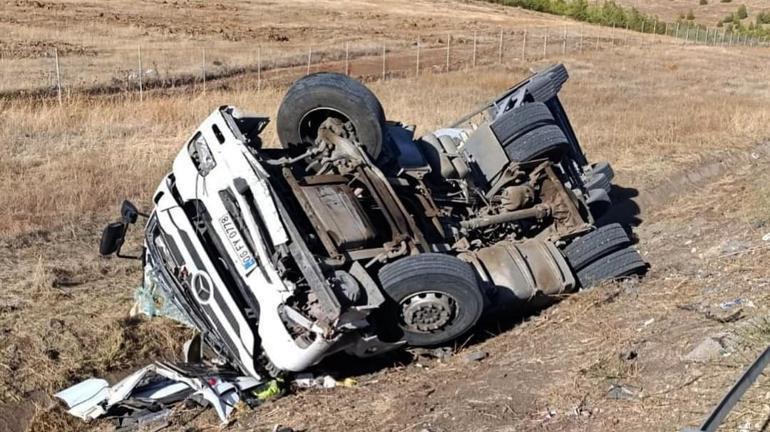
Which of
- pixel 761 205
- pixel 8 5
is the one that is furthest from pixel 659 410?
pixel 8 5

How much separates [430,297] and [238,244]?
4.17ft

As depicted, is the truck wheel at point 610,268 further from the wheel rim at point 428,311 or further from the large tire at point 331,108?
the large tire at point 331,108

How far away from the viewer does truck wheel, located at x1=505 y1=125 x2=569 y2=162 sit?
7.12 m

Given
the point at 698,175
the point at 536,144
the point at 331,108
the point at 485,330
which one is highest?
the point at 331,108

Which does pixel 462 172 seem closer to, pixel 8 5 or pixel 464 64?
pixel 464 64

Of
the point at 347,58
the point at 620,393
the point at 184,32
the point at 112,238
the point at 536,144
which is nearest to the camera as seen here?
the point at 620,393

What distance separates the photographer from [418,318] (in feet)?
18.7

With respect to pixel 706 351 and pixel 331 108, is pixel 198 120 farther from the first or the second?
pixel 706 351

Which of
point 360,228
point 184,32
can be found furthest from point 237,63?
point 360,228

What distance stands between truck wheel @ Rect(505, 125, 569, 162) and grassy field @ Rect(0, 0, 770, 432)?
4.11 ft

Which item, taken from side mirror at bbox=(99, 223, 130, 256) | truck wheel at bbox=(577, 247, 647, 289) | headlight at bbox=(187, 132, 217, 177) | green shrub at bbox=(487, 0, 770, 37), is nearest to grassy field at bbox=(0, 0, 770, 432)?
truck wheel at bbox=(577, 247, 647, 289)

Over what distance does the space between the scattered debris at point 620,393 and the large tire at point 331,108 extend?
2795 millimetres

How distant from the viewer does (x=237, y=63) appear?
24.5 m

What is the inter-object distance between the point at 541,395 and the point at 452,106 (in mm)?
11304
